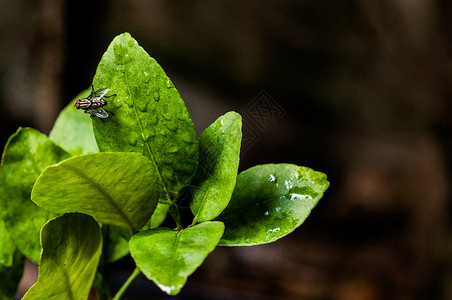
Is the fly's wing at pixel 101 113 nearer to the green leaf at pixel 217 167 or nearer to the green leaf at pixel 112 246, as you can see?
the green leaf at pixel 217 167

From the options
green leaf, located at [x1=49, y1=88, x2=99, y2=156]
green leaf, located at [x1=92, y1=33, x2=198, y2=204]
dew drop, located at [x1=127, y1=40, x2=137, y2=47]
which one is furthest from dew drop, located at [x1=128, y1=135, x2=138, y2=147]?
green leaf, located at [x1=49, y1=88, x2=99, y2=156]

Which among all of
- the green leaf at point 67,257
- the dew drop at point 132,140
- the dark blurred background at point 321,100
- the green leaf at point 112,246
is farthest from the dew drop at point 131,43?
the dark blurred background at point 321,100

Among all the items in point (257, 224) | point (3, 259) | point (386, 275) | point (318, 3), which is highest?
point (318, 3)

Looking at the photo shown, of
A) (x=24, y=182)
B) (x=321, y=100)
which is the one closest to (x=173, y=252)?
(x=24, y=182)

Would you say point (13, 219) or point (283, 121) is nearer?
point (13, 219)

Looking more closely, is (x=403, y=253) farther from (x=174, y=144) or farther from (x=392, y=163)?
(x=174, y=144)

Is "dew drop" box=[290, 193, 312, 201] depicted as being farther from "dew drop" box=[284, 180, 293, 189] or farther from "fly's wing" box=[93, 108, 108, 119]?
"fly's wing" box=[93, 108, 108, 119]

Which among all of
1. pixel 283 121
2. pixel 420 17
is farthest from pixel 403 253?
pixel 420 17
